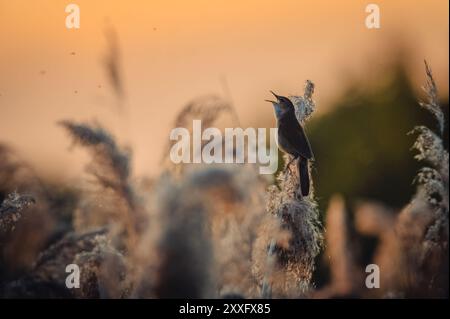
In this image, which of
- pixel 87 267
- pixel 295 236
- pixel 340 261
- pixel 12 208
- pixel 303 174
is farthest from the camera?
pixel 340 261

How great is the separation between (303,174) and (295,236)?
48 centimetres

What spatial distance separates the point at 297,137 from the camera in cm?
696

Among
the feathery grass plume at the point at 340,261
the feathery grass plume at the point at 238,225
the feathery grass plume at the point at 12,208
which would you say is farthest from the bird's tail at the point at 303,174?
the feathery grass plume at the point at 12,208

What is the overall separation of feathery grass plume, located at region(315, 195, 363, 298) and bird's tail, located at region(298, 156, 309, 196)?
1166mm

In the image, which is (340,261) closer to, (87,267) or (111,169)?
(111,169)

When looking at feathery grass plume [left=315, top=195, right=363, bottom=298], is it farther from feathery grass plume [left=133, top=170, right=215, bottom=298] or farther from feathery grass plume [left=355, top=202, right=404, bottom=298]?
feathery grass plume [left=133, top=170, right=215, bottom=298]

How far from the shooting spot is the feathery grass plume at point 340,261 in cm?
782

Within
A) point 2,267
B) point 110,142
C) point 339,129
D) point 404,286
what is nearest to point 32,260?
point 2,267

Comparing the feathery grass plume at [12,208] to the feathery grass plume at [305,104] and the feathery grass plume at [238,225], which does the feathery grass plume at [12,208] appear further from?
the feathery grass plume at [305,104]

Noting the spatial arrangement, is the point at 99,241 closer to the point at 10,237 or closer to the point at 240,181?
the point at 10,237

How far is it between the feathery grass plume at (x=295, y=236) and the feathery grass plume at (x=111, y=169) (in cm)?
91

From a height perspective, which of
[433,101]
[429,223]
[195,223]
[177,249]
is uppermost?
[433,101]

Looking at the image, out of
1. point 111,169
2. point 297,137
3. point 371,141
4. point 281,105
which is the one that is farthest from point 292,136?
point 371,141

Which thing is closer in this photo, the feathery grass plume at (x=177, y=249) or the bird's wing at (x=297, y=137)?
the feathery grass plume at (x=177, y=249)
